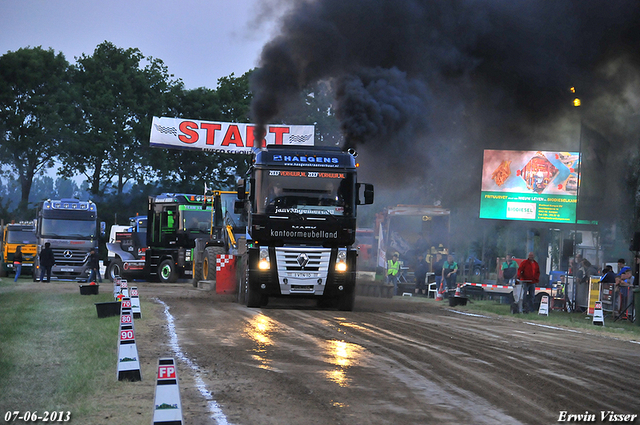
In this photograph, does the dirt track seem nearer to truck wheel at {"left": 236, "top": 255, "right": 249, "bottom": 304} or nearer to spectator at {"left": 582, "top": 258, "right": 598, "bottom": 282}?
truck wheel at {"left": 236, "top": 255, "right": 249, "bottom": 304}

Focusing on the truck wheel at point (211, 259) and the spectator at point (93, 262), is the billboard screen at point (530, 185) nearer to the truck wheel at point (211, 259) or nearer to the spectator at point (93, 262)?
the truck wheel at point (211, 259)

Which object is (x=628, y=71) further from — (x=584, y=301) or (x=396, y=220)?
(x=396, y=220)

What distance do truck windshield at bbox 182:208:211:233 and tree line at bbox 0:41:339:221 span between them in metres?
19.8

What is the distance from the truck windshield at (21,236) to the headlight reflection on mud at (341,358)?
31640 mm

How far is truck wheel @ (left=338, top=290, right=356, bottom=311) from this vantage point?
17797mm

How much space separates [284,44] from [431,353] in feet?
57.5

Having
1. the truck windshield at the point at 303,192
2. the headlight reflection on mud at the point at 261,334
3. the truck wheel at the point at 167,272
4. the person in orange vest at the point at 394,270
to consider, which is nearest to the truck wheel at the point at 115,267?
the truck wheel at the point at 167,272

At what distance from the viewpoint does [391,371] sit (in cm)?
927

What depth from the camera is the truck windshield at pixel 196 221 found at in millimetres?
31984

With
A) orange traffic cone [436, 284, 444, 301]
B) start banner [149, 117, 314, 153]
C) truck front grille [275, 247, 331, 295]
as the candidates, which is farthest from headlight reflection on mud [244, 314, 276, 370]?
start banner [149, 117, 314, 153]

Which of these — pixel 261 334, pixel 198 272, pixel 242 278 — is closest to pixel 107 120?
pixel 198 272

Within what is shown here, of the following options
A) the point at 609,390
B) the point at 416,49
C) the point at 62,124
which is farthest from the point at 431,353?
the point at 62,124

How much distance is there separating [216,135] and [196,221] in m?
7.61

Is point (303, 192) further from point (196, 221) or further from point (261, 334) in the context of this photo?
point (196, 221)
